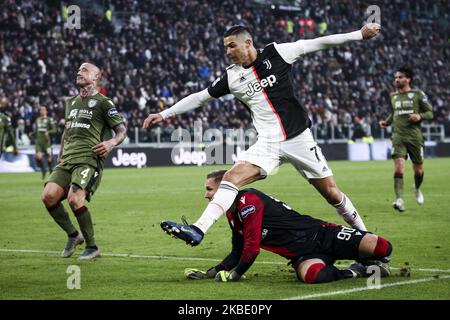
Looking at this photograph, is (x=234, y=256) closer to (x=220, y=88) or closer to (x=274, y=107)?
(x=274, y=107)

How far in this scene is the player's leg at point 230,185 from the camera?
24.3 feet

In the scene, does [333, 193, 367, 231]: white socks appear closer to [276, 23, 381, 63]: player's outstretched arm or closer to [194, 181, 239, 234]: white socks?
[194, 181, 239, 234]: white socks

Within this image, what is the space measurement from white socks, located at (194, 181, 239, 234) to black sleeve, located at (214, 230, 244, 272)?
1.19ft

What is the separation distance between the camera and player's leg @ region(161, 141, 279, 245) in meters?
7.40

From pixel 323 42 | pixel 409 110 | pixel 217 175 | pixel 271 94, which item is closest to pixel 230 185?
pixel 217 175

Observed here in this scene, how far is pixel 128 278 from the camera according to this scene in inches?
323

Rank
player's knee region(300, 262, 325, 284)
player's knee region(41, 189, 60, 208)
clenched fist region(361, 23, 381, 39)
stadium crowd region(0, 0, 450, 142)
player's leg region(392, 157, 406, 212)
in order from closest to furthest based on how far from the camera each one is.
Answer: player's knee region(300, 262, 325, 284) → clenched fist region(361, 23, 381, 39) → player's knee region(41, 189, 60, 208) → player's leg region(392, 157, 406, 212) → stadium crowd region(0, 0, 450, 142)

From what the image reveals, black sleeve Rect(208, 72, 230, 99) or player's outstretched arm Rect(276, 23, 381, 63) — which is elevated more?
player's outstretched arm Rect(276, 23, 381, 63)

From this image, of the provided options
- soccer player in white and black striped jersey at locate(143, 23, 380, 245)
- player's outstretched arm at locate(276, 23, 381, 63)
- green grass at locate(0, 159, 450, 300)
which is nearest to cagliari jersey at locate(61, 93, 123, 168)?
green grass at locate(0, 159, 450, 300)

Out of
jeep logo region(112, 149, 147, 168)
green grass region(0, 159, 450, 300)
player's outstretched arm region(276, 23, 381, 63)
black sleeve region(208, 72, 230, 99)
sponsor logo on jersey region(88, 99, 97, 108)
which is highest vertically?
player's outstretched arm region(276, 23, 381, 63)

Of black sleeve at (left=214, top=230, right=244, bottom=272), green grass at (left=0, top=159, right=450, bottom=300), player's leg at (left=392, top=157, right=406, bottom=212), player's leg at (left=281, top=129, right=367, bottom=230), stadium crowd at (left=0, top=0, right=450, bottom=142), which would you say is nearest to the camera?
green grass at (left=0, top=159, right=450, bottom=300)

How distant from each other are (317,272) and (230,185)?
1.15 m

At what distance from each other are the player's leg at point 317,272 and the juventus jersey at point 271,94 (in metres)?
1.50
